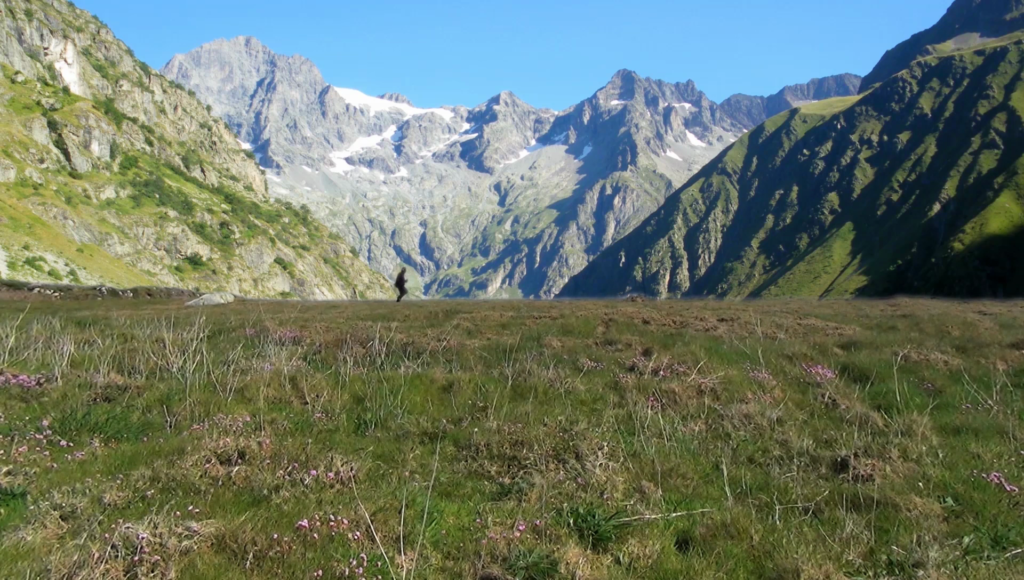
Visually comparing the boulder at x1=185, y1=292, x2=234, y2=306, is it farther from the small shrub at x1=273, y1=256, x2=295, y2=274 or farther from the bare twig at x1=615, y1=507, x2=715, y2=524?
the small shrub at x1=273, y1=256, x2=295, y2=274

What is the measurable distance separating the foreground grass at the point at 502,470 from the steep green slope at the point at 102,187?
254ft

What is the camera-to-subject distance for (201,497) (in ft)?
20.1

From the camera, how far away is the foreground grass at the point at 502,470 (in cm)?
528

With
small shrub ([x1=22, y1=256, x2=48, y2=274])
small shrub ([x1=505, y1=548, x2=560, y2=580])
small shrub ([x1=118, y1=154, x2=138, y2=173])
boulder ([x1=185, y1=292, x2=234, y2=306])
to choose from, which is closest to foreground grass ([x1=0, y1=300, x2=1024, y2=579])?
small shrub ([x1=505, y1=548, x2=560, y2=580])

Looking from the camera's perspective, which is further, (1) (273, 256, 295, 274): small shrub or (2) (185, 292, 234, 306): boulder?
(1) (273, 256, 295, 274): small shrub

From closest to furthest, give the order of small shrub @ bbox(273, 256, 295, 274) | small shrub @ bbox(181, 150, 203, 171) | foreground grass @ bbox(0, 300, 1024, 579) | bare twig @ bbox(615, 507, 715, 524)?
foreground grass @ bbox(0, 300, 1024, 579) → bare twig @ bbox(615, 507, 715, 524) → small shrub @ bbox(273, 256, 295, 274) → small shrub @ bbox(181, 150, 203, 171)

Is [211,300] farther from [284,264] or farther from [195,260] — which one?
[284,264]

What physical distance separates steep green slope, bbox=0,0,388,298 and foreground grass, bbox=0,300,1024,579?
77284mm

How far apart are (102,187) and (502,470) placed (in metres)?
154

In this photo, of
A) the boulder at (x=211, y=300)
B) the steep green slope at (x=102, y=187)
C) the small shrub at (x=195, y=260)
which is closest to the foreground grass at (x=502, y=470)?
the boulder at (x=211, y=300)

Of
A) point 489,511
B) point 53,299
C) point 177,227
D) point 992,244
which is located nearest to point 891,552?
point 489,511

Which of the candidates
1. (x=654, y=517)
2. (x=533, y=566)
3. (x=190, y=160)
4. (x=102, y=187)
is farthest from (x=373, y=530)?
(x=190, y=160)

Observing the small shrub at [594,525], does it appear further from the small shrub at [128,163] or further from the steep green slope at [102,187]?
the small shrub at [128,163]

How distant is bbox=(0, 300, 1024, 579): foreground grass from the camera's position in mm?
5281
